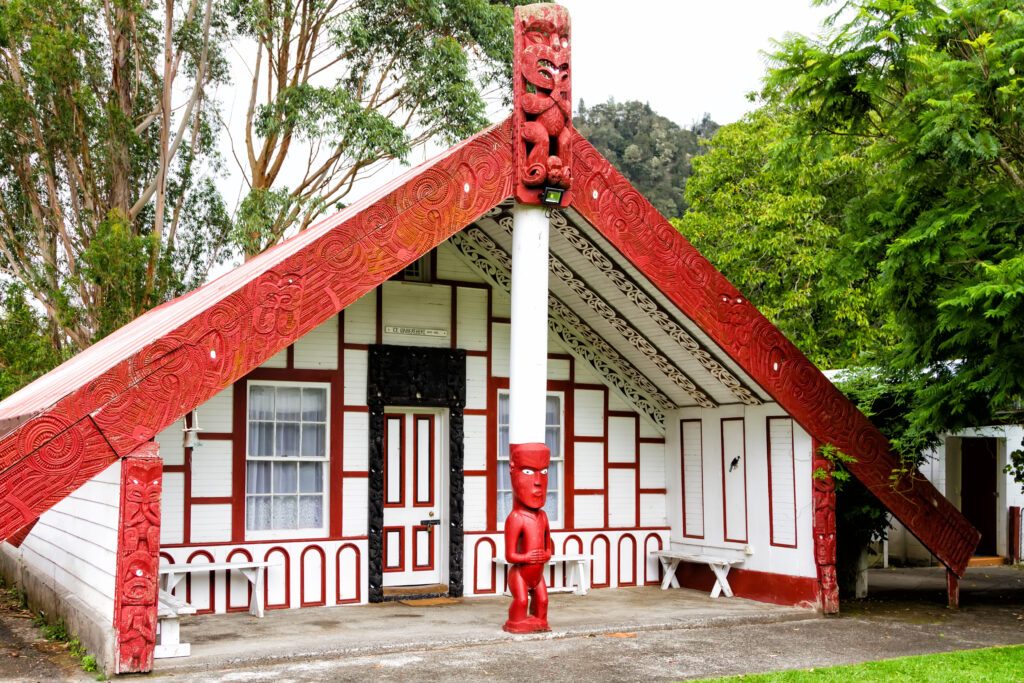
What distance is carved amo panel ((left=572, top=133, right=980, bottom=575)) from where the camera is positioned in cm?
981

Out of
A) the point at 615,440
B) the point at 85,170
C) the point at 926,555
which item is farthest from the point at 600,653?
the point at 85,170

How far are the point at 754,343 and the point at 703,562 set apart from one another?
275 centimetres

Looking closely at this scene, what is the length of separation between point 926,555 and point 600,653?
9932 mm

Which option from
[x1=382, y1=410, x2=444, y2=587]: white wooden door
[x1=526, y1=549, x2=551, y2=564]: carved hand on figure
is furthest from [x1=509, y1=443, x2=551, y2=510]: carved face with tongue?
[x1=382, y1=410, x2=444, y2=587]: white wooden door

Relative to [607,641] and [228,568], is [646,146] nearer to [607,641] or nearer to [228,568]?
[228,568]

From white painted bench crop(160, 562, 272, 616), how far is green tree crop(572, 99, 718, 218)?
93.8 feet

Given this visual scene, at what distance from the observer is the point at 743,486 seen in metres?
11.7

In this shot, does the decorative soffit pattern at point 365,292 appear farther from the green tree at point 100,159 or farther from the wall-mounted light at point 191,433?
the green tree at point 100,159

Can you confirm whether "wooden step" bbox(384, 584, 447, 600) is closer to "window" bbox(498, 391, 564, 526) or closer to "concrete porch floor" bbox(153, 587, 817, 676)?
"concrete porch floor" bbox(153, 587, 817, 676)

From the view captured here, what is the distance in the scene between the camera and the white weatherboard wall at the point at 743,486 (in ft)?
36.1

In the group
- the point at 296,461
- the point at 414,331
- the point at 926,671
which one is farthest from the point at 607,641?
the point at 414,331

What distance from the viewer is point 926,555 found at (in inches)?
663

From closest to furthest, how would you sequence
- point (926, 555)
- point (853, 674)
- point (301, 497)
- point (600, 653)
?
1. point (853, 674)
2. point (600, 653)
3. point (301, 497)
4. point (926, 555)

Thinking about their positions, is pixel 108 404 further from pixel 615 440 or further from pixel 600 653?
pixel 615 440
